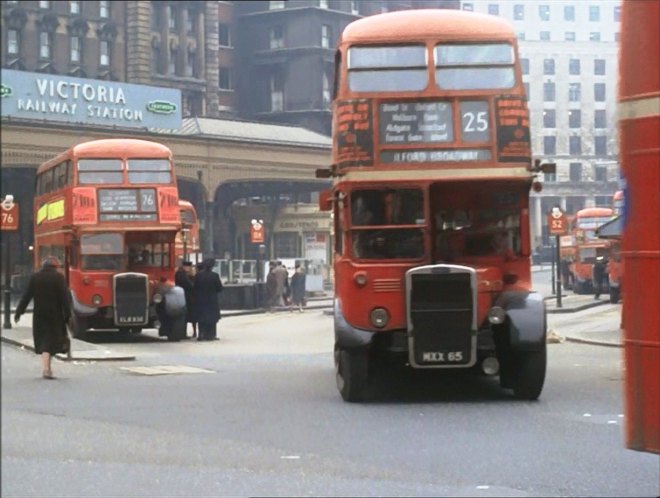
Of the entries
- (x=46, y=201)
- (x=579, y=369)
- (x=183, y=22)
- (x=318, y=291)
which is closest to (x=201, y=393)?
(x=579, y=369)

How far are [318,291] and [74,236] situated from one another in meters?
12.9

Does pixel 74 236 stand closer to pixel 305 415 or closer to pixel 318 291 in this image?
pixel 305 415

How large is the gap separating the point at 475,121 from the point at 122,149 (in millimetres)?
3659

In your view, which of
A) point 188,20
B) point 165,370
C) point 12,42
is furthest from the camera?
point 165,370

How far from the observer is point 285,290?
766 inches

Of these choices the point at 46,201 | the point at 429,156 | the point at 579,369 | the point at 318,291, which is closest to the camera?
the point at 46,201

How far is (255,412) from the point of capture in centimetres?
867

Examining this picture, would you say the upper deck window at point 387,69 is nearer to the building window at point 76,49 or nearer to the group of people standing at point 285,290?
the building window at point 76,49

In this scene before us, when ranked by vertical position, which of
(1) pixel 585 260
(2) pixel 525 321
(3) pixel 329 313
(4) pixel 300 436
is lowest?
(4) pixel 300 436

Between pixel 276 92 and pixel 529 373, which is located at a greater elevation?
pixel 276 92

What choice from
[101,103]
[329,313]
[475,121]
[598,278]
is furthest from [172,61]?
[598,278]

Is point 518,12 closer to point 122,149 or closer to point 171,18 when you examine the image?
point 122,149

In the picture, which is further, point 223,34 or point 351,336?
point 351,336

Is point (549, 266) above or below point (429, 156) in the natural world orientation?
below
